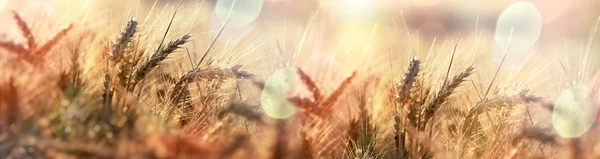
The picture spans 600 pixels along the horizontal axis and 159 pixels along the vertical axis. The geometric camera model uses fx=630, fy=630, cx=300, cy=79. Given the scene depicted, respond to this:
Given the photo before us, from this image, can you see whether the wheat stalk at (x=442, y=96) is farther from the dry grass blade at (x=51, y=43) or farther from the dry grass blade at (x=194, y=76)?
the dry grass blade at (x=51, y=43)

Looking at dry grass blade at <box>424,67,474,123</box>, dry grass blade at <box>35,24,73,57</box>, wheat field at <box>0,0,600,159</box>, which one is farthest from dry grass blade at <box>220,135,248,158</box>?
dry grass blade at <box>424,67,474,123</box>

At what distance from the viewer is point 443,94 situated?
67.1 inches

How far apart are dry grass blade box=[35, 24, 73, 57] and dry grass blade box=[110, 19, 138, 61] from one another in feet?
0.50

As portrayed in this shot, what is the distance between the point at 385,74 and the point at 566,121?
534 mm

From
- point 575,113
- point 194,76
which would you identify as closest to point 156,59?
point 194,76

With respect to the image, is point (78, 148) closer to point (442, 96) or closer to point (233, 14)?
point (233, 14)

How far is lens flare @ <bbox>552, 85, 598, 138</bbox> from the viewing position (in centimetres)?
157

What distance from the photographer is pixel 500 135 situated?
1.74 m

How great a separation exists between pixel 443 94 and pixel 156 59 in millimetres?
764

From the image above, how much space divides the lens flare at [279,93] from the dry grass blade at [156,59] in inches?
10.0

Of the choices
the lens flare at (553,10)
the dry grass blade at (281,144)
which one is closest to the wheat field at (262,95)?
the dry grass blade at (281,144)

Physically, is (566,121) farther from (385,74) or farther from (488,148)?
(385,74)

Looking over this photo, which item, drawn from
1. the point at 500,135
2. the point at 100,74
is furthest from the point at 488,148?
the point at 100,74

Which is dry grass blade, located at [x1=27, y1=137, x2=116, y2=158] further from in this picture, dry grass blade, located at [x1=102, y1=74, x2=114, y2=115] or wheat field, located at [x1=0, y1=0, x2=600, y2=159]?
dry grass blade, located at [x1=102, y1=74, x2=114, y2=115]
